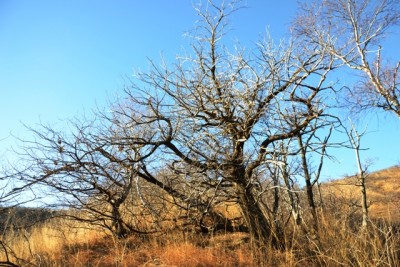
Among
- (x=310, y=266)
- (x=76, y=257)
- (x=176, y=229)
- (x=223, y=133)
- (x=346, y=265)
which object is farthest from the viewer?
(x=176, y=229)

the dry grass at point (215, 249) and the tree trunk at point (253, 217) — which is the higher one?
the tree trunk at point (253, 217)

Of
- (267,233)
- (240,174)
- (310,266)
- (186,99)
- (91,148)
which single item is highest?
(186,99)

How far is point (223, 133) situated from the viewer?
6.23m

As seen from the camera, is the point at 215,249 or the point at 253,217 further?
the point at 253,217

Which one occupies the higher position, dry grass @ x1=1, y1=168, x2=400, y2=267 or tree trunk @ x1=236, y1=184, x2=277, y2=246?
tree trunk @ x1=236, y1=184, x2=277, y2=246

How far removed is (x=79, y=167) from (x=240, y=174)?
8.98 ft

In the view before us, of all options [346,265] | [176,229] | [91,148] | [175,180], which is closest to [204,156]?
[175,180]

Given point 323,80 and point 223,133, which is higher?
point 323,80

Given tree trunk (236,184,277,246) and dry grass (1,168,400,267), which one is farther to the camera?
tree trunk (236,184,277,246)

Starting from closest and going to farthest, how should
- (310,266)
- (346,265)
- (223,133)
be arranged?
(346,265) < (310,266) < (223,133)

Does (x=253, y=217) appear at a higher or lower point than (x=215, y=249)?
higher

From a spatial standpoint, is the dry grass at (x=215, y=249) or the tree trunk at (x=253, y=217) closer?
the dry grass at (x=215, y=249)

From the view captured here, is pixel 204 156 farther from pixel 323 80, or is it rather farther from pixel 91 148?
pixel 323 80

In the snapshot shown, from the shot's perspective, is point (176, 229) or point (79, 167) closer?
point (79, 167)
